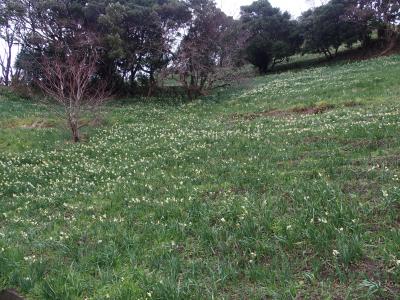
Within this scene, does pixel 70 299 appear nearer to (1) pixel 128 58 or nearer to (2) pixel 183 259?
(2) pixel 183 259

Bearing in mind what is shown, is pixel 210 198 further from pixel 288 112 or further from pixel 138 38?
pixel 138 38

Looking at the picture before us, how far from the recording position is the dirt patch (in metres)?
16.7

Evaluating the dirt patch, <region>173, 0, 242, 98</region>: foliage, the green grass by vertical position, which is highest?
<region>173, 0, 242, 98</region>: foliage

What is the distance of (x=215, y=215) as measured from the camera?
6.46 meters

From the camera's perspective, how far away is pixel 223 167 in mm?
9367

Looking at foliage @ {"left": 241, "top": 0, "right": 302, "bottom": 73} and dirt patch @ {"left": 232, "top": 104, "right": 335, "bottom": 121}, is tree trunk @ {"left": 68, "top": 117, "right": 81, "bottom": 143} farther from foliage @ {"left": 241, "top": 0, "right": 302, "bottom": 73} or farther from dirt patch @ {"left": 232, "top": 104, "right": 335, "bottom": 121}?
foliage @ {"left": 241, "top": 0, "right": 302, "bottom": 73}

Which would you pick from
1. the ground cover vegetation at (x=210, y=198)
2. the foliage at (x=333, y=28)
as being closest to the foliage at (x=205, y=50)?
the ground cover vegetation at (x=210, y=198)

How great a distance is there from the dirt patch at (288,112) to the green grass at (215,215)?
226 centimetres

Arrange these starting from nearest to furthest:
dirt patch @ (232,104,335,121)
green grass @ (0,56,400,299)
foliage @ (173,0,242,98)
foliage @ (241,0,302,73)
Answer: green grass @ (0,56,400,299)
dirt patch @ (232,104,335,121)
foliage @ (173,0,242,98)
foliage @ (241,0,302,73)

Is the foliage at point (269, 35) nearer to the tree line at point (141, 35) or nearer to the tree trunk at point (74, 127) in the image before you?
the tree line at point (141, 35)

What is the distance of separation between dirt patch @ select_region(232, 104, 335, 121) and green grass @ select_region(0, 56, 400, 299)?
226 centimetres

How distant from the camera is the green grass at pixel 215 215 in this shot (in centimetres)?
460

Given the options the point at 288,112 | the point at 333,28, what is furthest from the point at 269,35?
the point at 288,112

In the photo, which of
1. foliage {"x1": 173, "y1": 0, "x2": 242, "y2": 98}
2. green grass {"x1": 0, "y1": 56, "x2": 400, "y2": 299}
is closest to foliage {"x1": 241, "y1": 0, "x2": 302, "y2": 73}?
foliage {"x1": 173, "y1": 0, "x2": 242, "y2": 98}
